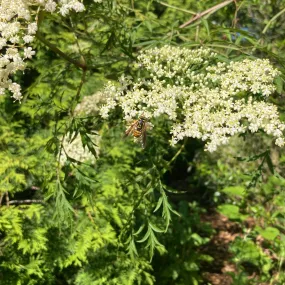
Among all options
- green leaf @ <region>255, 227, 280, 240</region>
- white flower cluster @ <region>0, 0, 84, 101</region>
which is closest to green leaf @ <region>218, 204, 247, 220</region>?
green leaf @ <region>255, 227, 280, 240</region>

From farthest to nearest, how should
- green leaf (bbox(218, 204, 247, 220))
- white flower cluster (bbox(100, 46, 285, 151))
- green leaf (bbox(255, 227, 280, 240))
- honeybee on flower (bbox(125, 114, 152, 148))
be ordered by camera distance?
green leaf (bbox(218, 204, 247, 220)), green leaf (bbox(255, 227, 280, 240)), honeybee on flower (bbox(125, 114, 152, 148)), white flower cluster (bbox(100, 46, 285, 151))

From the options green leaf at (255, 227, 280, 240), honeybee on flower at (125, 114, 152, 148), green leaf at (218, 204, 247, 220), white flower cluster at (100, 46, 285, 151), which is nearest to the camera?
white flower cluster at (100, 46, 285, 151)

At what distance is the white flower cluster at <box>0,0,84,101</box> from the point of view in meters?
1.69

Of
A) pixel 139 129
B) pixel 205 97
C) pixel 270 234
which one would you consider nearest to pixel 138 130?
pixel 139 129

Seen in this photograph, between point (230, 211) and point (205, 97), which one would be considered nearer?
point (205, 97)

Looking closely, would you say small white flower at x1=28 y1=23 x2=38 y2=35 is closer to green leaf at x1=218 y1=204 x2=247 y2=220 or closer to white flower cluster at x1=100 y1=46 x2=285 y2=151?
white flower cluster at x1=100 y1=46 x2=285 y2=151

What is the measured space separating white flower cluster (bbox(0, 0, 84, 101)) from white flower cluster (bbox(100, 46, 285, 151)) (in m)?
0.37

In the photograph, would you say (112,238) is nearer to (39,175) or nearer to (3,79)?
(39,175)

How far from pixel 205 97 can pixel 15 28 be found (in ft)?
2.59

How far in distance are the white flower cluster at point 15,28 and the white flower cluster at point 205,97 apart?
0.37 meters

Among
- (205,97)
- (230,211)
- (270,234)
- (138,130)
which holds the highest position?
(205,97)

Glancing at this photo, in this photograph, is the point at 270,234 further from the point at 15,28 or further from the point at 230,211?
the point at 15,28

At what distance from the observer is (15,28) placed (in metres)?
1.70

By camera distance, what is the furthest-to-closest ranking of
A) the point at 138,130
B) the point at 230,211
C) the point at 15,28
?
the point at 230,211 < the point at 138,130 < the point at 15,28
